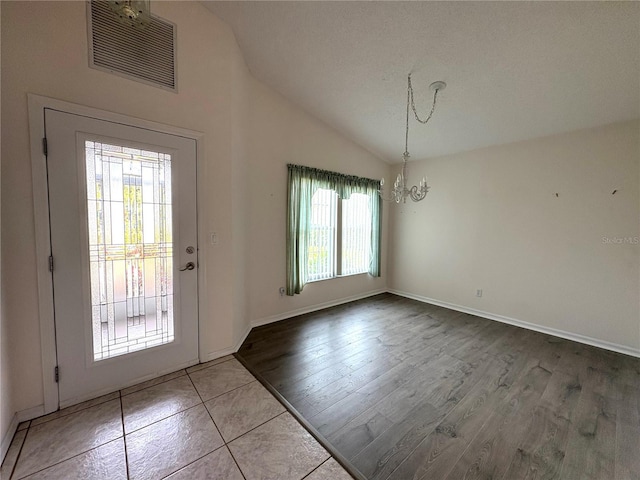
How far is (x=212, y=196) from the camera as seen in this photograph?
232 centimetres

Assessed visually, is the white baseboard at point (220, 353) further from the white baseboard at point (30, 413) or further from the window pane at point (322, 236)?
the window pane at point (322, 236)

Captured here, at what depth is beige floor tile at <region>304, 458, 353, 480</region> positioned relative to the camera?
132cm

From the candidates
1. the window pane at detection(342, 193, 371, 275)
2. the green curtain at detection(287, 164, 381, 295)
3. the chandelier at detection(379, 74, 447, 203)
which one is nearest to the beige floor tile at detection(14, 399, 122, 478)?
the green curtain at detection(287, 164, 381, 295)

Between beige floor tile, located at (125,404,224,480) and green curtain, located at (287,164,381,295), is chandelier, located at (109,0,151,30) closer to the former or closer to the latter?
beige floor tile, located at (125,404,224,480)

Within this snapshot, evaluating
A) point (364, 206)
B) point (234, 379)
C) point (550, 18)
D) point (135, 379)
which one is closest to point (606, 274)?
point (550, 18)

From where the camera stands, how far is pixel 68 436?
5.01ft

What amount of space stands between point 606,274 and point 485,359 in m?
1.82

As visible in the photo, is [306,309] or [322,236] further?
[322,236]

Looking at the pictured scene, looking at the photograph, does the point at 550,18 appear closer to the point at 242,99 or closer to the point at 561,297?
the point at 242,99

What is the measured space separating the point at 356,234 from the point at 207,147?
9.43 ft

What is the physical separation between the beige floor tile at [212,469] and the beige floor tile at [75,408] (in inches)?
39.0

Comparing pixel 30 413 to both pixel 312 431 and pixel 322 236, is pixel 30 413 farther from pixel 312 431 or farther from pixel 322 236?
pixel 322 236

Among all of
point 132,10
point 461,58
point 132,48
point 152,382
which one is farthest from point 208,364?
point 461,58

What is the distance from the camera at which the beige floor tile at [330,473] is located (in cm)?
132
